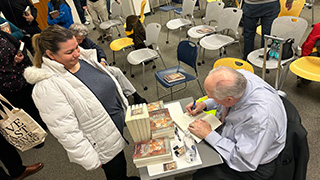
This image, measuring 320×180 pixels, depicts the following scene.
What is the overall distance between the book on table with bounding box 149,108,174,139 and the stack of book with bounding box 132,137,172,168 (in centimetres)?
5

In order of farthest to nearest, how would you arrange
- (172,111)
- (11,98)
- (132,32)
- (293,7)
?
(132,32)
(293,7)
(11,98)
(172,111)

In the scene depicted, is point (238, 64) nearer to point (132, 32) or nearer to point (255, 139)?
point (255, 139)

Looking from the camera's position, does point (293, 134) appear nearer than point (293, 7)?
Yes

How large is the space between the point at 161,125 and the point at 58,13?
3.25m

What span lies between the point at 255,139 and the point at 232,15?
264 centimetres

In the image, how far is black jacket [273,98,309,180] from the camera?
1.19m

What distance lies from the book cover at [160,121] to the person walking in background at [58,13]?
3.05 metres

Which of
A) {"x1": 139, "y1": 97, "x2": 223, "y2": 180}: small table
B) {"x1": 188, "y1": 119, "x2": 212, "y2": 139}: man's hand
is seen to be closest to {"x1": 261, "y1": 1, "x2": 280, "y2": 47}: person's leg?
{"x1": 188, "y1": 119, "x2": 212, "y2": 139}: man's hand

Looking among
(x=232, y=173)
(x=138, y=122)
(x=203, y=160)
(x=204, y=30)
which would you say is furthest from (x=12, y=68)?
(x=204, y=30)

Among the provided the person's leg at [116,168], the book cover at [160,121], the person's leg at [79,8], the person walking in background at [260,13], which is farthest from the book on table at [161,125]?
the person's leg at [79,8]

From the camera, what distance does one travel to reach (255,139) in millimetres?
1167

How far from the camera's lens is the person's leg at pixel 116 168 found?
5.38 feet

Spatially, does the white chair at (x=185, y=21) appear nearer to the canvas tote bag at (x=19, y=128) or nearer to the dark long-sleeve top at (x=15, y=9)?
the dark long-sleeve top at (x=15, y=9)

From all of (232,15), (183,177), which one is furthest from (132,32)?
(183,177)
